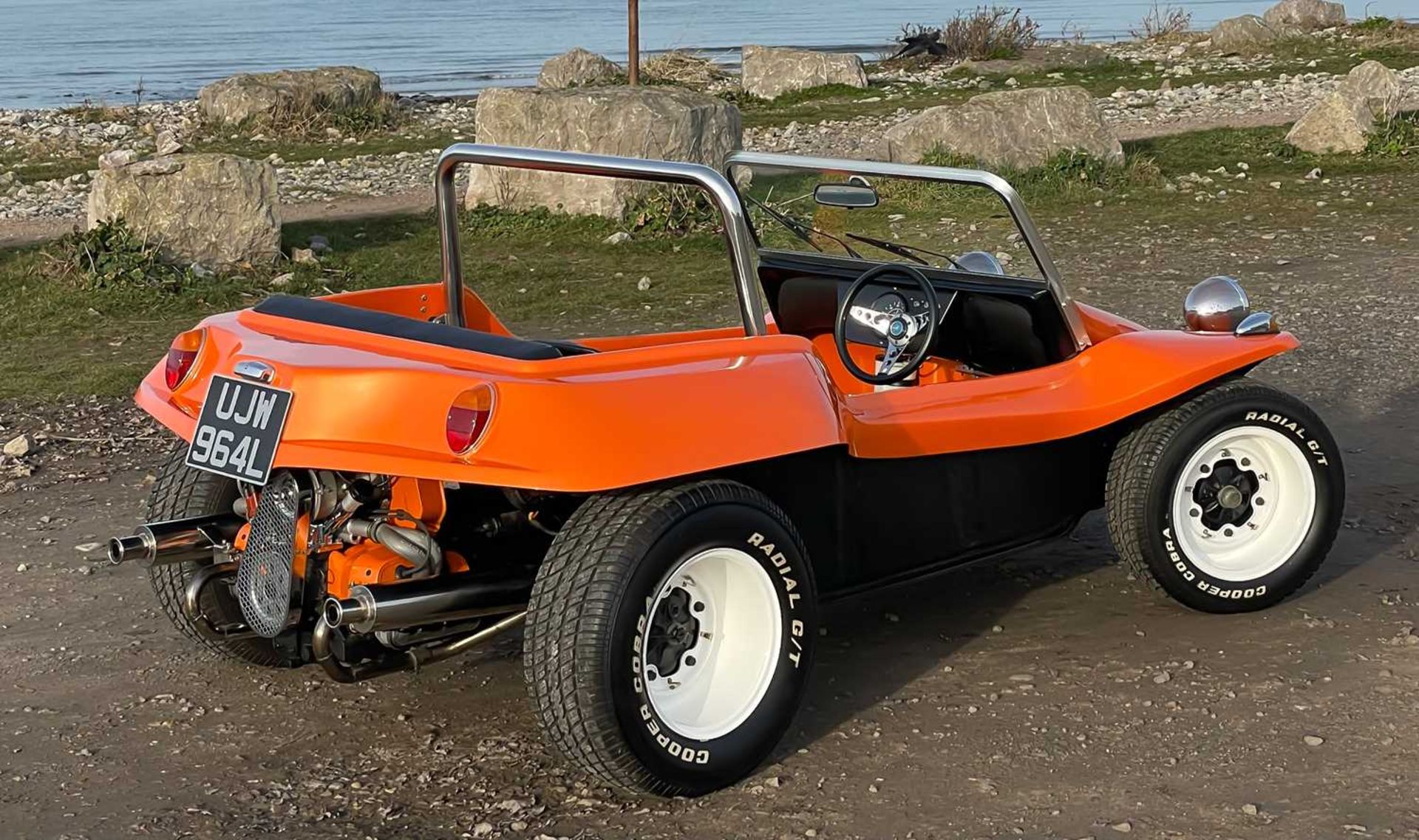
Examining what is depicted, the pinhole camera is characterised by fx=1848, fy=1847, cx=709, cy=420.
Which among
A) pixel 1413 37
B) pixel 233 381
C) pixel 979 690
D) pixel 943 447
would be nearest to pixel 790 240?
pixel 943 447

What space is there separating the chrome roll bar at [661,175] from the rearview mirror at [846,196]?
647mm

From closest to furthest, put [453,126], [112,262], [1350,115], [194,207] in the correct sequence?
[112,262] → [194,207] → [1350,115] → [453,126]

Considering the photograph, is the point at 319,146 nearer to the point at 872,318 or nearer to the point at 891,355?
the point at 872,318

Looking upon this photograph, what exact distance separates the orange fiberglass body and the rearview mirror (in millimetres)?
556

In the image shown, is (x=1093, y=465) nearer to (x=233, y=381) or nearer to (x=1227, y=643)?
(x=1227, y=643)

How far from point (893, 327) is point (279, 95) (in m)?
16.4

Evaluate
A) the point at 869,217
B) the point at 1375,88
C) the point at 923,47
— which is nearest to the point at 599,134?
the point at 1375,88

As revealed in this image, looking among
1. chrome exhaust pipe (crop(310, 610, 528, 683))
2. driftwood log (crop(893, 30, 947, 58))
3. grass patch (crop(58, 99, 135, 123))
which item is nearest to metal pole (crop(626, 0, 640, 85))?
grass patch (crop(58, 99, 135, 123))

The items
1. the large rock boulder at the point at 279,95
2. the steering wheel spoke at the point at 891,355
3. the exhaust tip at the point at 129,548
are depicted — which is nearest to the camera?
the exhaust tip at the point at 129,548

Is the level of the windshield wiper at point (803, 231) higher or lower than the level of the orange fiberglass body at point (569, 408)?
higher

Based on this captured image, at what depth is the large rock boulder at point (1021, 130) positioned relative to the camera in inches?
587

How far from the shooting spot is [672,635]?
4.29 metres

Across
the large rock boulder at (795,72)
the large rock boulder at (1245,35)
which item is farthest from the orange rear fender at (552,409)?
the large rock boulder at (1245,35)

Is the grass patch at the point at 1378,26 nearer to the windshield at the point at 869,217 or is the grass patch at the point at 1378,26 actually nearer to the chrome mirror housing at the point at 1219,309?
the chrome mirror housing at the point at 1219,309
